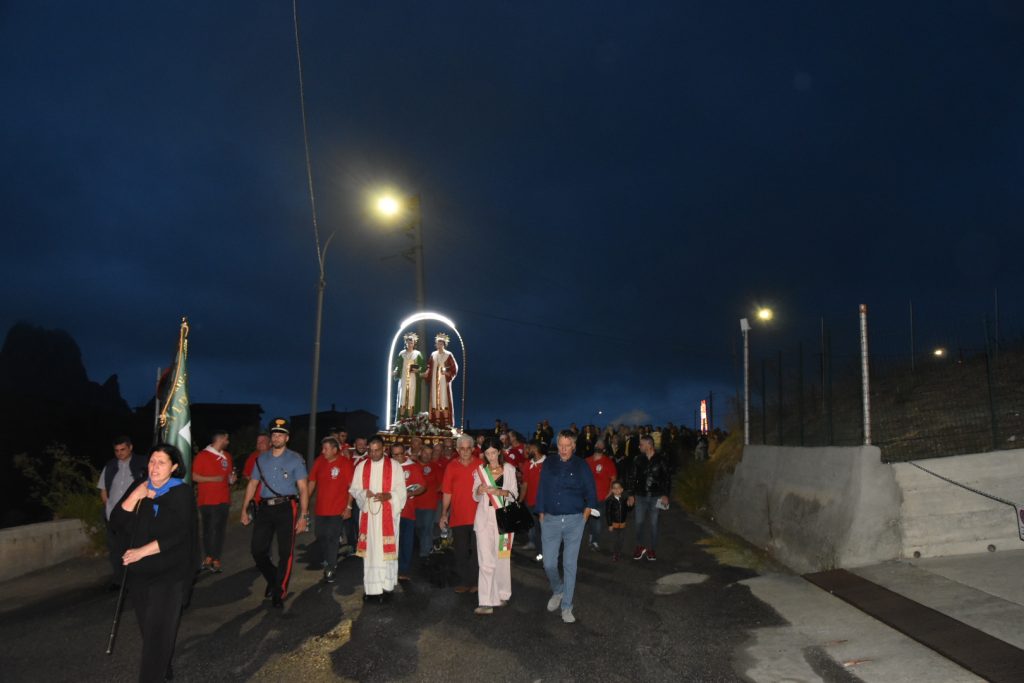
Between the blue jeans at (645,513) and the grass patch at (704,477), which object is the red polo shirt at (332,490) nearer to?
the blue jeans at (645,513)

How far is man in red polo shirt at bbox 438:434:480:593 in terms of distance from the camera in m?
8.58

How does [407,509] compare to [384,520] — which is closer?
[384,520]

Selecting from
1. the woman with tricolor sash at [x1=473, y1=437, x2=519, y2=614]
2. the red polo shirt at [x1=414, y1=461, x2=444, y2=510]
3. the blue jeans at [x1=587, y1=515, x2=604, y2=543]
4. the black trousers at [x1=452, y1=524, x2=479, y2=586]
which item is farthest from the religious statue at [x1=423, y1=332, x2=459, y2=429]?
the woman with tricolor sash at [x1=473, y1=437, x2=519, y2=614]

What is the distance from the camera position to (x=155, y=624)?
4.80 meters

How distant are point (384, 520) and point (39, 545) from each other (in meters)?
5.79

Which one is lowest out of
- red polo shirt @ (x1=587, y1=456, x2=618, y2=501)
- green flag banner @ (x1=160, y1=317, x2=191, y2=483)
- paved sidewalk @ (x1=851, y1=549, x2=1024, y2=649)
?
→ paved sidewalk @ (x1=851, y1=549, x2=1024, y2=649)

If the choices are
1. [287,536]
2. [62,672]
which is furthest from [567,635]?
[62,672]

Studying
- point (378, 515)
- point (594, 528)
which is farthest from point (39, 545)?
point (594, 528)

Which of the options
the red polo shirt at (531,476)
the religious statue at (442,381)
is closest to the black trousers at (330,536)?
the red polo shirt at (531,476)

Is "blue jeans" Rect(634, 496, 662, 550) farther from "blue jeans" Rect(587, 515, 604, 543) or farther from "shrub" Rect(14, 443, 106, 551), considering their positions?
"shrub" Rect(14, 443, 106, 551)

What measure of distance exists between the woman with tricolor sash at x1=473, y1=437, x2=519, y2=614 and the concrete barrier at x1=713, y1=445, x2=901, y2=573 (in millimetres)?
3950

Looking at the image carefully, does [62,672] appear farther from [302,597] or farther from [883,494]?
[883,494]

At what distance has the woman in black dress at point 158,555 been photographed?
4.80 meters

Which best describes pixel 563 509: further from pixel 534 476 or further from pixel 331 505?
pixel 534 476
